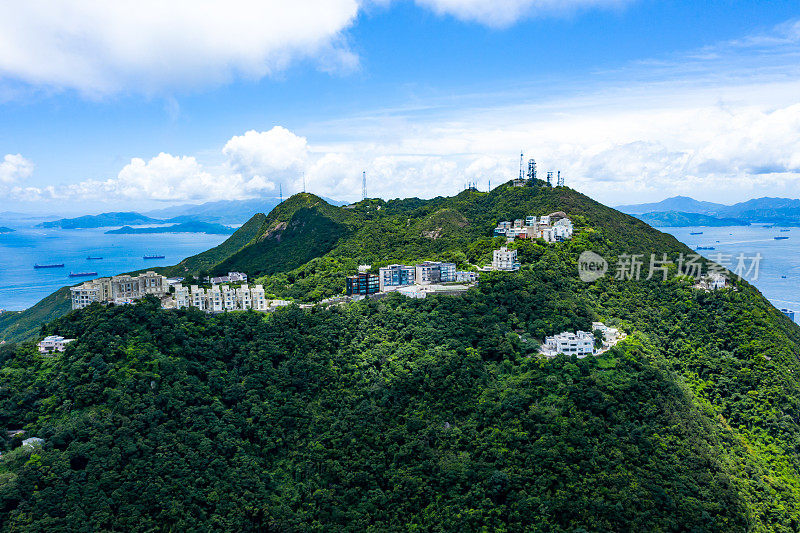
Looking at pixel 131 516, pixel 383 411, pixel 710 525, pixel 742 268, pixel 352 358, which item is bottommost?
pixel 710 525

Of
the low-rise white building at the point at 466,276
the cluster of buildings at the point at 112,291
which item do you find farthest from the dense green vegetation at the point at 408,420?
the low-rise white building at the point at 466,276

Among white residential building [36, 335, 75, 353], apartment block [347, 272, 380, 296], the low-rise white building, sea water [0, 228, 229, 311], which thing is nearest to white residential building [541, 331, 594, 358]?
the low-rise white building

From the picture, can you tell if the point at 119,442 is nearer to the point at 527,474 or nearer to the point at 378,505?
the point at 378,505

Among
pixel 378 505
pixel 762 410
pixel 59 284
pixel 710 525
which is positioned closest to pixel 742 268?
pixel 762 410

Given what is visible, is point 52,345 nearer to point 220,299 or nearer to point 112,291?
point 112,291

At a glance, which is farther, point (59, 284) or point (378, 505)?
point (59, 284)

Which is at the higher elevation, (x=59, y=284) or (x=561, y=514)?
(x=59, y=284)

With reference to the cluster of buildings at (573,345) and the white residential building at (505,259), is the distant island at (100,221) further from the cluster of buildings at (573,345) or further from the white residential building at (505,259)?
the cluster of buildings at (573,345)
